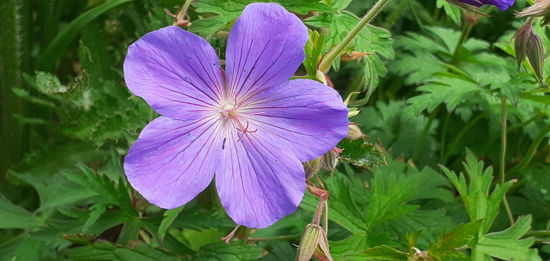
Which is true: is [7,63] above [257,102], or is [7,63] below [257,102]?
below

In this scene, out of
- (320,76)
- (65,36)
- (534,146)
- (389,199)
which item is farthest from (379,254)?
(65,36)

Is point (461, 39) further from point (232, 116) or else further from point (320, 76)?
point (232, 116)

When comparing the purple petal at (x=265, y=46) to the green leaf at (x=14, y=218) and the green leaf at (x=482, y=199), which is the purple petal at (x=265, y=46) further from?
the green leaf at (x=14, y=218)

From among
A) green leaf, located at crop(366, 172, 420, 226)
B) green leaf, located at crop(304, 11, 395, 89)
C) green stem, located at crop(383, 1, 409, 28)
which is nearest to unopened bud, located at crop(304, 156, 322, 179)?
green leaf, located at crop(304, 11, 395, 89)

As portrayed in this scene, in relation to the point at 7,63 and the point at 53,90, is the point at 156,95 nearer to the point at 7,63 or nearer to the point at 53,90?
the point at 53,90

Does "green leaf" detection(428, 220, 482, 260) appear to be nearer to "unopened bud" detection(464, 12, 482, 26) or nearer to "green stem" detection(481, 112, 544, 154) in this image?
"green stem" detection(481, 112, 544, 154)

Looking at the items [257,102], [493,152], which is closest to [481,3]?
[257,102]

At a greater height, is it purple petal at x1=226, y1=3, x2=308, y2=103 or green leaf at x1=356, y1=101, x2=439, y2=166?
purple petal at x1=226, y1=3, x2=308, y2=103
